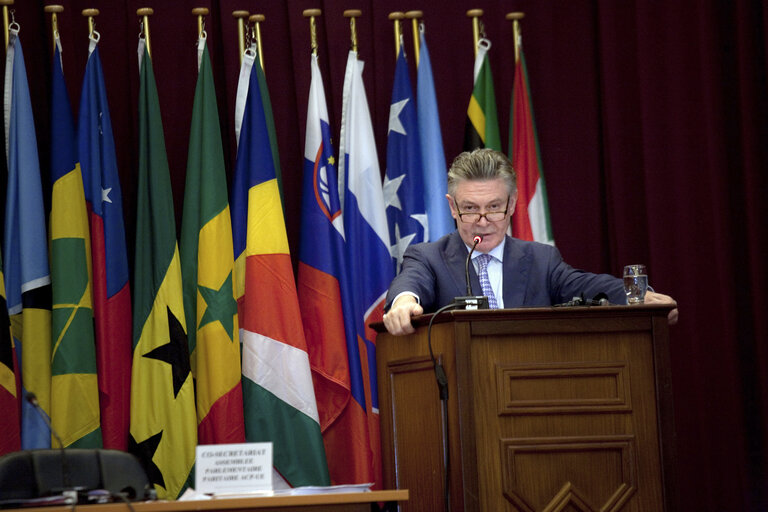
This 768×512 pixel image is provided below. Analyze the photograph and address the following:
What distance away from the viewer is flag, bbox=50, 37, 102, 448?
4.11m

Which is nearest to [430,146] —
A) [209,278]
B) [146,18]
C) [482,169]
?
[482,169]

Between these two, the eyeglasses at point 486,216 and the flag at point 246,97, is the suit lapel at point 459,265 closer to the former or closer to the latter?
the eyeglasses at point 486,216

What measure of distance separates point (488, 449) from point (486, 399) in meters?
0.13

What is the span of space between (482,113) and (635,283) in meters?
1.90

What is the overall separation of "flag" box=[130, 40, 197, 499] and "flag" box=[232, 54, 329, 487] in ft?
0.95

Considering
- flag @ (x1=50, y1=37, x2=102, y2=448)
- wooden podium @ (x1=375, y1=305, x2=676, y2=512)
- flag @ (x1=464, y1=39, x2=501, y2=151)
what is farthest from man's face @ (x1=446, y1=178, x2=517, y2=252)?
flag @ (x1=50, y1=37, x2=102, y2=448)

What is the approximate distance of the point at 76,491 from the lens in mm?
2143

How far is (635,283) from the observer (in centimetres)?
310

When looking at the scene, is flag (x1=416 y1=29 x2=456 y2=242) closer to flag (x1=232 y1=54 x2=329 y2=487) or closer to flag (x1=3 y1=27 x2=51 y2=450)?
flag (x1=232 y1=54 x2=329 y2=487)

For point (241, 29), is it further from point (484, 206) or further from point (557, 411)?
point (557, 411)

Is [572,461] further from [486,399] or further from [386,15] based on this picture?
[386,15]

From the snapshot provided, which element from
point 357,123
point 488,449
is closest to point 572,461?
point 488,449

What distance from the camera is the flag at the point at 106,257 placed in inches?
166

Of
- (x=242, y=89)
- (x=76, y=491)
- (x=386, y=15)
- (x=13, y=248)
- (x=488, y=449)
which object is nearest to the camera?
(x=76, y=491)
